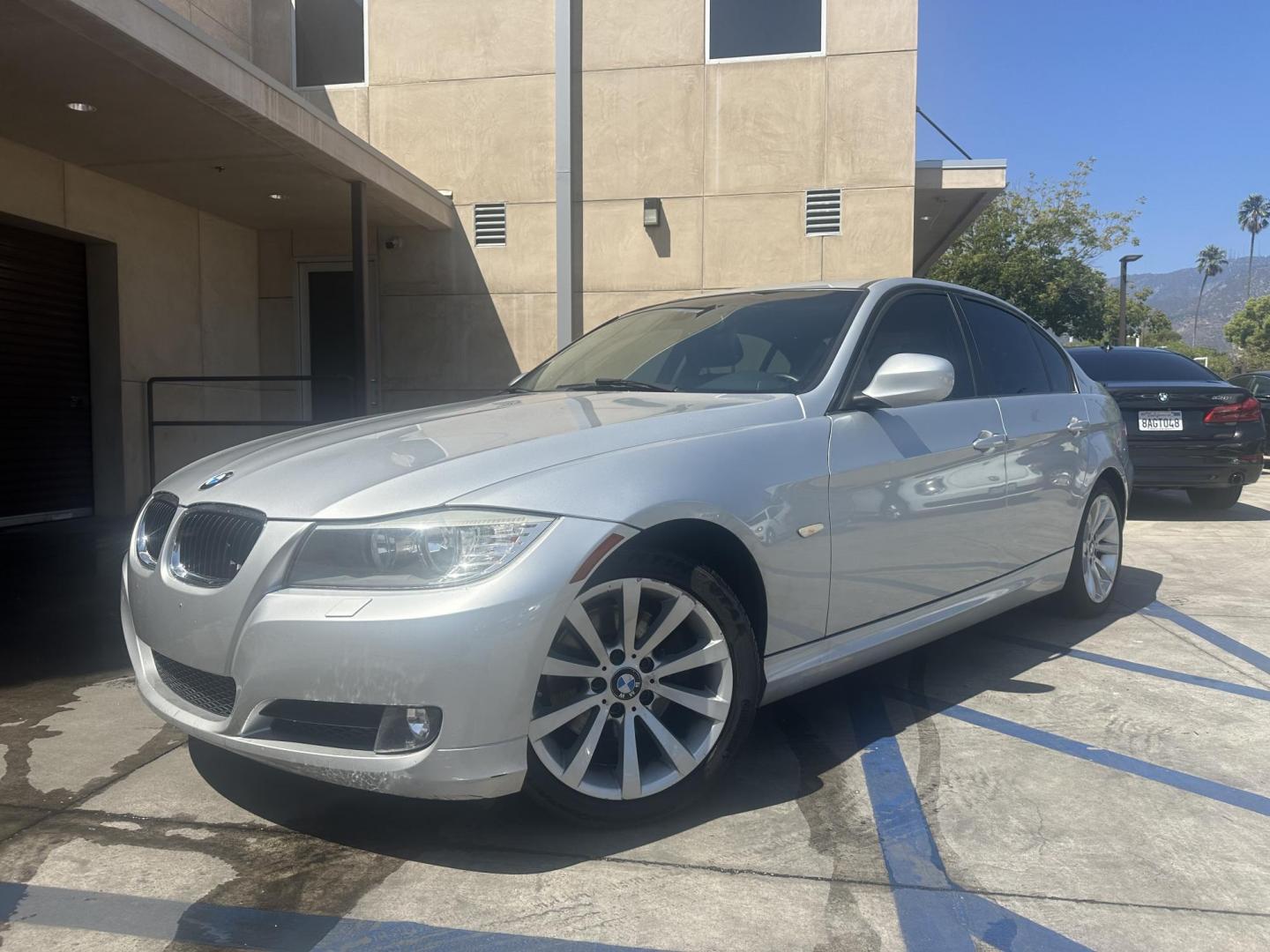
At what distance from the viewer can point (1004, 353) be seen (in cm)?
454

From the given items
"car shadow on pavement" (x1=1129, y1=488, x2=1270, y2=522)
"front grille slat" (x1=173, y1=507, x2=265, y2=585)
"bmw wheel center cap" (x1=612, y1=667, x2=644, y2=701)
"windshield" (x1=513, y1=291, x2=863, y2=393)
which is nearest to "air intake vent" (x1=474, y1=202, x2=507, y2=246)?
"car shadow on pavement" (x1=1129, y1=488, x2=1270, y2=522)

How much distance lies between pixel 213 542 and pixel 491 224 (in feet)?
29.7

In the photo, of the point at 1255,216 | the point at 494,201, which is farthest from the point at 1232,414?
the point at 1255,216

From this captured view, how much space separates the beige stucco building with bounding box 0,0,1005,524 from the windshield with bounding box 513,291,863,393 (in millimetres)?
5822

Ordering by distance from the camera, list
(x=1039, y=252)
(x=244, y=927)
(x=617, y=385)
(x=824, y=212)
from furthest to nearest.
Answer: (x=1039, y=252) → (x=824, y=212) → (x=617, y=385) → (x=244, y=927)

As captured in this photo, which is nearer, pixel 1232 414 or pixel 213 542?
pixel 213 542

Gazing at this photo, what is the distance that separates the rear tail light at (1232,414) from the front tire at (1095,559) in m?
4.00

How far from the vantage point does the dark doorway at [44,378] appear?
8.26m

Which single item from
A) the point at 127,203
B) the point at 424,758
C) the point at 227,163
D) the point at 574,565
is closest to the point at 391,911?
the point at 424,758

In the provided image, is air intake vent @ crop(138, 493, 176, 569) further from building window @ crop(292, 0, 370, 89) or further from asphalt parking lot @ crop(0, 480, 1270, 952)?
building window @ crop(292, 0, 370, 89)

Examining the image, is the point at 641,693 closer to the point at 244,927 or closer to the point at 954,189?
the point at 244,927

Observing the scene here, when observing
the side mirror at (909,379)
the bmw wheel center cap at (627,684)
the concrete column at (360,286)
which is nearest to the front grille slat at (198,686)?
the bmw wheel center cap at (627,684)

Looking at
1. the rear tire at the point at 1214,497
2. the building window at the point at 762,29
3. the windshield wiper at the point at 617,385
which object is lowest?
the rear tire at the point at 1214,497

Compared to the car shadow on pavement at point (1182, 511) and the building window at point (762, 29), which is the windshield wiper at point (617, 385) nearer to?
the car shadow on pavement at point (1182, 511)
